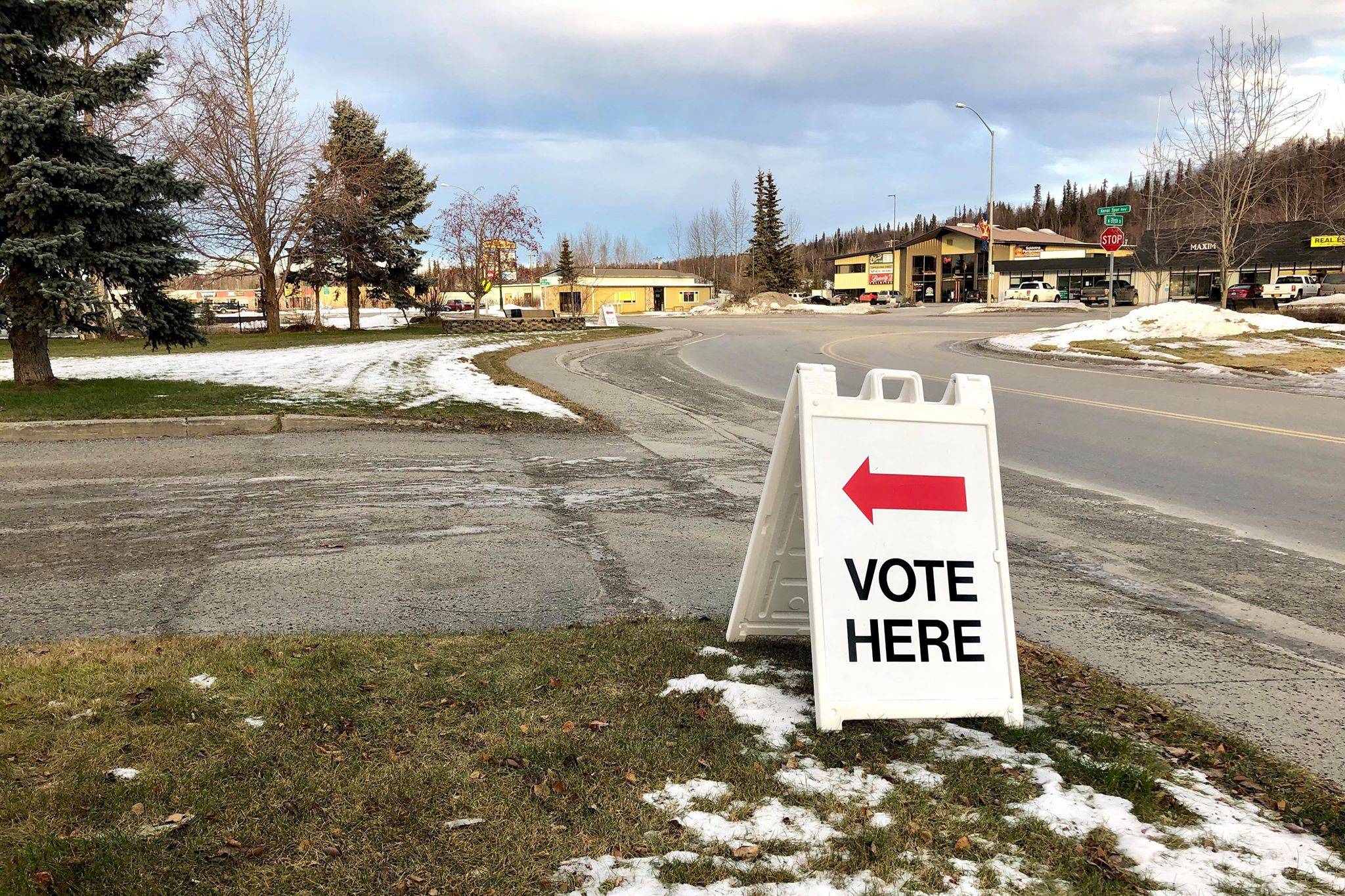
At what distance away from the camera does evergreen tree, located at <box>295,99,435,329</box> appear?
3453 centimetres

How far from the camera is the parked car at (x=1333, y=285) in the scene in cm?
4572

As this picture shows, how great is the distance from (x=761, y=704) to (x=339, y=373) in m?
15.2

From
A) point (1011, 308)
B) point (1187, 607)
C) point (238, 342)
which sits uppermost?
point (1011, 308)

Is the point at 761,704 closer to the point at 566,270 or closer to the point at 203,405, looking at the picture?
the point at 203,405

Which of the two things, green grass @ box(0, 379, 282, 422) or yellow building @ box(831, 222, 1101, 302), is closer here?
green grass @ box(0, 379, 282, 422)

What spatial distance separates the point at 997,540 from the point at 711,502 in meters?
4.17

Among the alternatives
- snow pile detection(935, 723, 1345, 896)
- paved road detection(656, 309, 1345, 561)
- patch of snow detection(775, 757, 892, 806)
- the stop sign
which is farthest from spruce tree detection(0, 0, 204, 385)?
the stop sign

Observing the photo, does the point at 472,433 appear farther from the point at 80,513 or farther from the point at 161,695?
the point at 161,695

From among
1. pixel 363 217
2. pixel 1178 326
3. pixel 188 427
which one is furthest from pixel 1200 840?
pixel 363 217

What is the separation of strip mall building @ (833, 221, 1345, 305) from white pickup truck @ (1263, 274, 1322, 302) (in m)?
2.08

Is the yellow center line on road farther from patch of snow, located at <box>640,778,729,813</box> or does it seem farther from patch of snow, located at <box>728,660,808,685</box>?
patch of snow, located at <box>640,778,729,813</box>

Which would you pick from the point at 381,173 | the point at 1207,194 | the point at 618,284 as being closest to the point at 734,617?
the point at 1207,194

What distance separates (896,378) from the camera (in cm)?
373

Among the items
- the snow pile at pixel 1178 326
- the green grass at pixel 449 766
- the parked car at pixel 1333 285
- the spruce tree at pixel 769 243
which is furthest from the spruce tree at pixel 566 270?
the green grass at pixel 449 766
